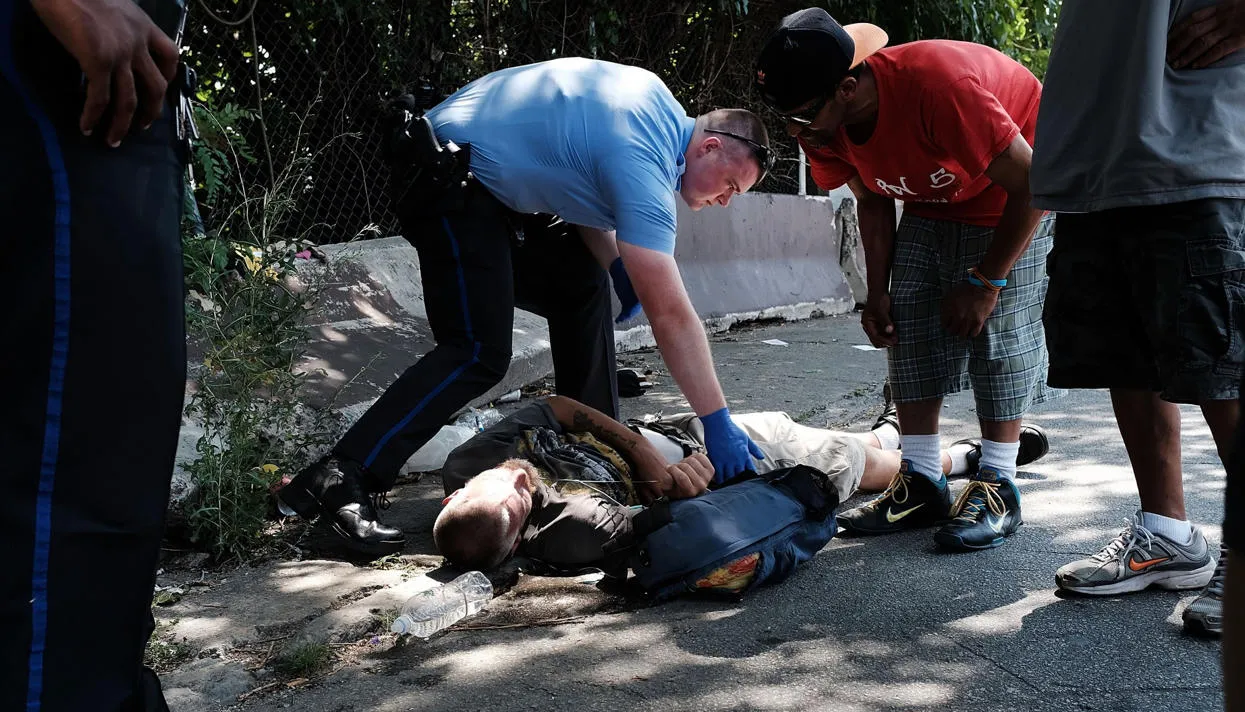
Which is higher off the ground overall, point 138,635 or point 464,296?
point 464,296

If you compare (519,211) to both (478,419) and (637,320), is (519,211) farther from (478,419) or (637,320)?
(637,320)

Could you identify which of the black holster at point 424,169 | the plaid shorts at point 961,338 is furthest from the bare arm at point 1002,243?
the black holster at point 424,169

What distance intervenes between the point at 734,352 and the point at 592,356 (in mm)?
2923

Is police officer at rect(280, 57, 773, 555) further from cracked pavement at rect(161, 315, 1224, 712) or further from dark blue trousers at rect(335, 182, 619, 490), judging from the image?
cracked pavement at rect(161, 315, 1224, 712)

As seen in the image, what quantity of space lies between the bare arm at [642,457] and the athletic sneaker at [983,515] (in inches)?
27.7

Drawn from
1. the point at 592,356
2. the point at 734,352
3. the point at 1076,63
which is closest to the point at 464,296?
the point at 592,356

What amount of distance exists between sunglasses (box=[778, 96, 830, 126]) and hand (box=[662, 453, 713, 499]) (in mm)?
1028

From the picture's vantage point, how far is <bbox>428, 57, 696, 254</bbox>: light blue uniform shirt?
10.4 feet

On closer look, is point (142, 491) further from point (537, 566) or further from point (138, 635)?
point (537, 566)

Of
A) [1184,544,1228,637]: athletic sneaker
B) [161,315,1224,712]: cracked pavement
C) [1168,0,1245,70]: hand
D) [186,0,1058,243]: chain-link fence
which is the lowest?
[161,315,1224,712]: cracked pavement

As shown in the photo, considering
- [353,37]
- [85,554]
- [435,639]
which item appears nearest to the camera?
[85,554]

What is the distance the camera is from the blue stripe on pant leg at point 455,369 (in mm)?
3227

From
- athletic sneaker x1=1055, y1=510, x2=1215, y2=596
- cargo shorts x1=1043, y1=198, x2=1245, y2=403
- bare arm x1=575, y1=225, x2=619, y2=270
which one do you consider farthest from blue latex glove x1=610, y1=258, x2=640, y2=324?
athletic sneaker x1=1055, y1=510, x2=1215, y2=596

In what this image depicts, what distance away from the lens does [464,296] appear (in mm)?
3342
